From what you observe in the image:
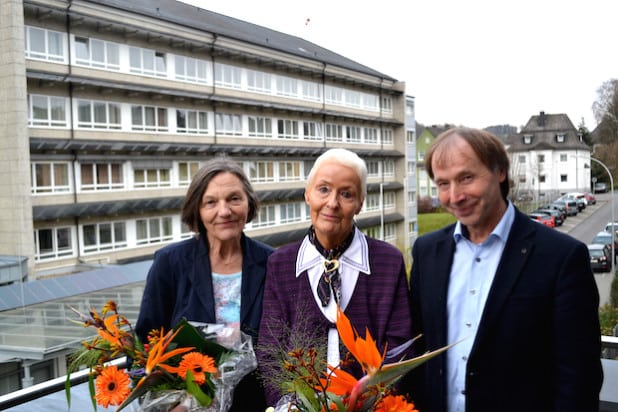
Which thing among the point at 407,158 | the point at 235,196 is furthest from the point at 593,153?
the point at 407,158

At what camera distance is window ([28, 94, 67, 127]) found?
665 inches

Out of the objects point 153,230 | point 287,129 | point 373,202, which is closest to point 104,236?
point 153,230

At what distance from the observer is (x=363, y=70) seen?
111ft

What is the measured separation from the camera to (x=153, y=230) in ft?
69.5

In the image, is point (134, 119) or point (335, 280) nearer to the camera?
point (335, 280)

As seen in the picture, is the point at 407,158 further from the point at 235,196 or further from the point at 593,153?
the point at 235,196

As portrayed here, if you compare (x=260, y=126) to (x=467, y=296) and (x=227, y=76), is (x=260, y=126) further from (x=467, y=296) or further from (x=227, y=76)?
(x=467, y=296)

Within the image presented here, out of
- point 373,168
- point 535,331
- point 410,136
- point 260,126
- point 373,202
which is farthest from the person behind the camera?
point 410,136

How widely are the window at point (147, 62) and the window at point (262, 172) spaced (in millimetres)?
6281

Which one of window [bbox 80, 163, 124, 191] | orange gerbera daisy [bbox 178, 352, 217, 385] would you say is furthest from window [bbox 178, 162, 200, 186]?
orange gerbera daisy [bbox 178, 352, 217, 385]

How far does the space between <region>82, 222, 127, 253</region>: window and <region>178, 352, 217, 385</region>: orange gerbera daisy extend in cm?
1824

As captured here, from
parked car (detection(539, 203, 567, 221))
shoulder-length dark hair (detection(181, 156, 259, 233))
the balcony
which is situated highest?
shoulder-length dark hair (detection(181, 156, 259, 233))

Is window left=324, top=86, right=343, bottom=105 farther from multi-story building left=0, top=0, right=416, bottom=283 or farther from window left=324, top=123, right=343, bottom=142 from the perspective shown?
window left=324, top=123, right=343, bottom=142

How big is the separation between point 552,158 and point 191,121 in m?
14.3
